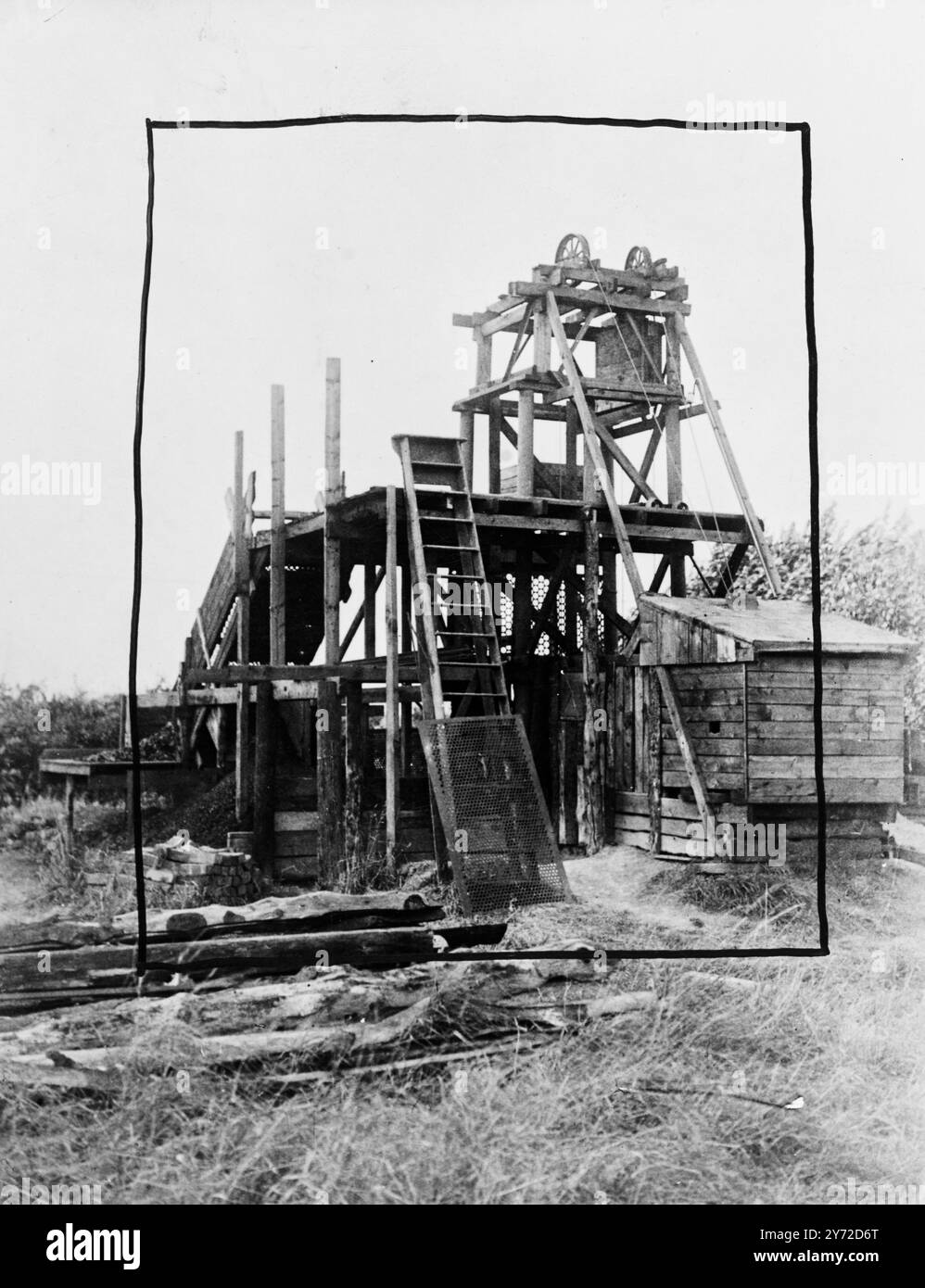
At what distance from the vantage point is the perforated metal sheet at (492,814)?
11523 millimetres

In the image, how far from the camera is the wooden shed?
1252 centimetres

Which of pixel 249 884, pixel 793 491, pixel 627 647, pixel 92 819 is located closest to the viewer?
pixel 249 884

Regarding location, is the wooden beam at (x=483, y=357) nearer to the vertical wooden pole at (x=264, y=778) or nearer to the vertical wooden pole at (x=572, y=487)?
the vertical wooden pole at (x=572, y=487)

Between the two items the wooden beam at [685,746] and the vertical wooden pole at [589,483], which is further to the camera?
the vertical wooden pole at [589,483]

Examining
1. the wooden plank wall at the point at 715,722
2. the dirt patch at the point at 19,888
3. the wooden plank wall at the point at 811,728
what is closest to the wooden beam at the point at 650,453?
the wooden plank wall at the point at 715,722

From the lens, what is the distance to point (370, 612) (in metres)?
18.1

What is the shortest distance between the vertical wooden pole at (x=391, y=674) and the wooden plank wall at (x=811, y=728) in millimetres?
3715

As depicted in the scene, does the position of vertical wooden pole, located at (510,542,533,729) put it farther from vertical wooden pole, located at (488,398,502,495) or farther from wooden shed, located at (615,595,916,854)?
wooden shed, located at (615,595,916,854)

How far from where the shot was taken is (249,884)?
1371cm

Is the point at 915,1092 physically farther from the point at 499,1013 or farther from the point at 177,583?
the point at 177,583

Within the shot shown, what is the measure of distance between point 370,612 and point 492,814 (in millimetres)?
6802

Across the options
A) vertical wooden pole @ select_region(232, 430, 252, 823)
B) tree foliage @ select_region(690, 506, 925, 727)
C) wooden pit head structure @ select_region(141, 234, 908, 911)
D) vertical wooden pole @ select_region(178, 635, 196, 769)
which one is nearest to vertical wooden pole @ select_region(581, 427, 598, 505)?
wooden pit head structure @ select_region(141, 234, 908, 911)

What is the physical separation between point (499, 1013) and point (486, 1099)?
2.67 feet
